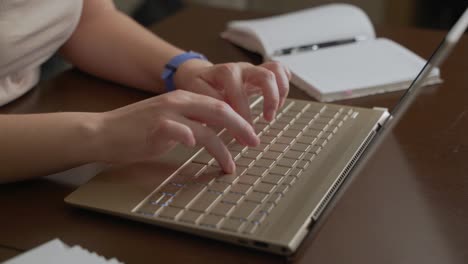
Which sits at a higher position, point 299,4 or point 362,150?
point 362,150

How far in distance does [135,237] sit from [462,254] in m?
0.32

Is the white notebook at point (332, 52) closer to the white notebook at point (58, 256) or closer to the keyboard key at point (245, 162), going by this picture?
the keyboard key at point (245, 162)

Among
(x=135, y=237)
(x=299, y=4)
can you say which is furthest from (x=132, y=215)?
(x=299, y=4)

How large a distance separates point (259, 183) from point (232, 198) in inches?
1.7

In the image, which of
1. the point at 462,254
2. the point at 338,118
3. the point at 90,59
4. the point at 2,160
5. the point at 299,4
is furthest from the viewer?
the point at 299,4

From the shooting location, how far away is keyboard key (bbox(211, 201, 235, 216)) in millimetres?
666

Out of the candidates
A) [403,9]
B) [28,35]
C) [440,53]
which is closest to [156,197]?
[440,53]

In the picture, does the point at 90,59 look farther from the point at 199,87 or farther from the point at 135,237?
the point at 135,237

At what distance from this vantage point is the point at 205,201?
0.69 meters

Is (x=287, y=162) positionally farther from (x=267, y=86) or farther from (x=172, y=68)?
(x=172, y=68)

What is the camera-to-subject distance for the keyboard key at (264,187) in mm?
704

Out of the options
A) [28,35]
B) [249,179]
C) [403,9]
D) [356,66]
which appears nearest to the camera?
[249,179]

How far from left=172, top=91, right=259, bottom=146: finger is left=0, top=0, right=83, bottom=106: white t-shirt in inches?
14.3

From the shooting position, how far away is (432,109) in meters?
0.98
